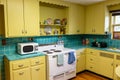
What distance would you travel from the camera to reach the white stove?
2686mm

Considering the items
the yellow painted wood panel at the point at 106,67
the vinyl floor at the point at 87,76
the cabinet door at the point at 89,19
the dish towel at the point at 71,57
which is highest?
the cabinet door at the point at 89,19

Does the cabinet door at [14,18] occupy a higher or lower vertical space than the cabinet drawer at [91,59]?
higher

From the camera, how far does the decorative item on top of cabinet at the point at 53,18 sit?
10.7 feet

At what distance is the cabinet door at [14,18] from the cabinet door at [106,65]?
2363mm

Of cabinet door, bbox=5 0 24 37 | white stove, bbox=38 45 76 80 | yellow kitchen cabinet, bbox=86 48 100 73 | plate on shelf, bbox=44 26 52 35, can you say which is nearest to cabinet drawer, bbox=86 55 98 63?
yellow kitchen cabinet, bbox=86 48 100 73

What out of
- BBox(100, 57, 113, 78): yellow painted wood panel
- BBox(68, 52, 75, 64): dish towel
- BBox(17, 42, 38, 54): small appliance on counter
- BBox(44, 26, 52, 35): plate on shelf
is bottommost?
BBox(100, 57, 113, 78): yellow painted wood panel

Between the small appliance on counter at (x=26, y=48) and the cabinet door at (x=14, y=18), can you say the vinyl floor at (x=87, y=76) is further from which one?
the cabinet door at (x=14, y=18)

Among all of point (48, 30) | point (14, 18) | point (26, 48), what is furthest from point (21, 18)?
point (48, 30)

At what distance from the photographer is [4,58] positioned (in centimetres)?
264

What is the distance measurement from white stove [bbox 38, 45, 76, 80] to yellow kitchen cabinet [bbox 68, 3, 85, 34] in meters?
0.89

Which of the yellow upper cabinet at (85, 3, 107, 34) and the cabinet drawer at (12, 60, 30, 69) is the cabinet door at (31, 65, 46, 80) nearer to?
the cabinet drawer at (12, 60, 30, 69)

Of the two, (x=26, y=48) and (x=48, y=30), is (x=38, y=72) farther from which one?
(x=48, y=30)

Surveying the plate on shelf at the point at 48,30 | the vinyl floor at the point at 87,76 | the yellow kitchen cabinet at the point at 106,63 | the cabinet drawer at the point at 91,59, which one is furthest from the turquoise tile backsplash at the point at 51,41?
the vinyl floor at the point at 87,76

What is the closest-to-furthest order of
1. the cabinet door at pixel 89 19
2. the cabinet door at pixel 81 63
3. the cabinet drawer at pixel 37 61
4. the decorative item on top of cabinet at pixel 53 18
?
the cabinet drawer at pixel 37 61, the decorative item on top of cabinet at pixel 53 18, the cabinet door at pixel 81 63, the cabinet door at pixel 89 19
